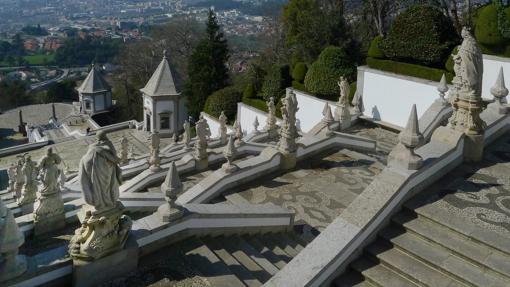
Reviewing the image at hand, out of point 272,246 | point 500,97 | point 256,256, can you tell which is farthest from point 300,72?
point 256,256

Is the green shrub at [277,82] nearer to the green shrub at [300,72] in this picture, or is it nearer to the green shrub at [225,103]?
the green shrub at [300,72]

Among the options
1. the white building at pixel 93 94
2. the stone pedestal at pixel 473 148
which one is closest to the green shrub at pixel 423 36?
the stone pedestal at pixel 473 148

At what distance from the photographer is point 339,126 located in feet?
53.7

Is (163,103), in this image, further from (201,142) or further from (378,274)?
(378,274)

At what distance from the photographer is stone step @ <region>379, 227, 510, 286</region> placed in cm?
519

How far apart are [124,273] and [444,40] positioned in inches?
594

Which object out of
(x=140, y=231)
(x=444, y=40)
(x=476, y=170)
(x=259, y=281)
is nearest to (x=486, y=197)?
(x=476, y=170)

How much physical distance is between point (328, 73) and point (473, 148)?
1253cm

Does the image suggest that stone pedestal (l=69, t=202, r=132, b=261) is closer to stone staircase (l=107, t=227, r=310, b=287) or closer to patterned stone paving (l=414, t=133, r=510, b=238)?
stone staircase (l=107, t=227, r=310, b=287)

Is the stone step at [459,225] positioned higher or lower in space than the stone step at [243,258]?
higher

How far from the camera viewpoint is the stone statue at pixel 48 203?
854 centimetres

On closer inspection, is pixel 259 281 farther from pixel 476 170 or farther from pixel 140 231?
pixel 476 170

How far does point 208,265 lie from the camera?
6.54 m

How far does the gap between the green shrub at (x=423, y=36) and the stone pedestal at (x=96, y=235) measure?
570 inches
